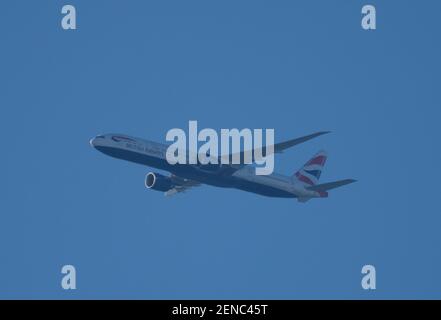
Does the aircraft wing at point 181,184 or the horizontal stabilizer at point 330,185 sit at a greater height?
the aircraft wing at point 181,184

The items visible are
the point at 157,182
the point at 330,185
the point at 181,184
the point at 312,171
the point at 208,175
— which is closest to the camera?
the point at 208,175

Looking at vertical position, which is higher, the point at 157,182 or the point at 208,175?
the point at 157,182

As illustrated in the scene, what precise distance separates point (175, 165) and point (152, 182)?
9.56 meters

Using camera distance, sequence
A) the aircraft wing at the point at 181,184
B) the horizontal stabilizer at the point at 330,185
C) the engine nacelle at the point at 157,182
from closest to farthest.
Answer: the horizontal stabilizer at the point at 330,185 → the engine nacelle at the point at 157,182 → the aircraft wing at the point at 181,184

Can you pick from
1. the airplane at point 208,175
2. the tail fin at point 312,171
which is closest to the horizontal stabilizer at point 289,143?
the airplane at point 208,175

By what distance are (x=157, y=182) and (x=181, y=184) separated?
2.28 m

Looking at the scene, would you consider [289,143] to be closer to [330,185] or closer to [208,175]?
[330,185]

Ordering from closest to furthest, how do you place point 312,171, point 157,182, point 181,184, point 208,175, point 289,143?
point 289,143, point 208,175, point 157,182, point 181,184, point 312,171

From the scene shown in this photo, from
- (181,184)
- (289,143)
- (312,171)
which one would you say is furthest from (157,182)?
(289,143)

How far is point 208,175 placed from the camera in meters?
73.0

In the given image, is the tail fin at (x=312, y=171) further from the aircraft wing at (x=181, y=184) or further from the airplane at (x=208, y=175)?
the aircraft wing at (x=181, y=184)

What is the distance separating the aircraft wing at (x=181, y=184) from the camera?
80.9 metres

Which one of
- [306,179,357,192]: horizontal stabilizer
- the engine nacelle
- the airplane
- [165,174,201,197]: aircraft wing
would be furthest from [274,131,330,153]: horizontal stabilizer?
the engine nacelle
